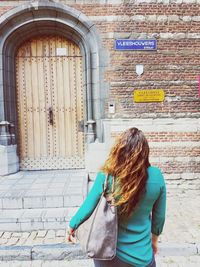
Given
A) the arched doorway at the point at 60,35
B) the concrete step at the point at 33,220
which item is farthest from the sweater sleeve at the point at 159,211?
the arched doorway at the point at 60,35

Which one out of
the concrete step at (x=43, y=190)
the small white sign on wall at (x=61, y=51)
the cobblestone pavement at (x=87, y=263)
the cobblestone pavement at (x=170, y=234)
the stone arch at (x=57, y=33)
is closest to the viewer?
the cobblestone pavement at (x=87, y=263)

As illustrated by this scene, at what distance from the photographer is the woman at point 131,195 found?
5.20ft

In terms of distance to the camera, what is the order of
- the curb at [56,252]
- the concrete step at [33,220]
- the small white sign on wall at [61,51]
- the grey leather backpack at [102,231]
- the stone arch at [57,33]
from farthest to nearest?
the small white sign on wall at [61,51], the stone arch at [57,33], the concrete step at [33,220], the curb at [56,252], the grey leather backpack at [102,231]

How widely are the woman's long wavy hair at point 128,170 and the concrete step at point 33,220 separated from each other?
289 centimetres

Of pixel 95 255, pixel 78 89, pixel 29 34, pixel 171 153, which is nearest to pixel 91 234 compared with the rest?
pixel 95 255

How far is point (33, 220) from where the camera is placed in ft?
13.9

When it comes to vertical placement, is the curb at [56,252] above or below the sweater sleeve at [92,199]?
below

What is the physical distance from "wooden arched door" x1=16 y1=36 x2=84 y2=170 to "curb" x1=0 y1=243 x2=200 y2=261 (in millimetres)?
3069

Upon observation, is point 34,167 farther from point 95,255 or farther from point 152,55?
point 95,255

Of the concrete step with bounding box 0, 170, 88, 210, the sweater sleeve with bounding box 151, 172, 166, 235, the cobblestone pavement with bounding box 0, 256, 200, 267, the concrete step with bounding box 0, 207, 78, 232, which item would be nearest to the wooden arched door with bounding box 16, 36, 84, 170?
the concrete step with bounding box 0, 170, 88, 210

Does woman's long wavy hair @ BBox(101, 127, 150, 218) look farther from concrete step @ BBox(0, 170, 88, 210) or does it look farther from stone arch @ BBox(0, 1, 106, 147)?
stone arch @ BBox(0, 1, 106, 147)

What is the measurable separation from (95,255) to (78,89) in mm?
5223

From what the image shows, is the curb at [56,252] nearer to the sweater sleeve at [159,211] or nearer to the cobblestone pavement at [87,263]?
the cobblestone pavement at [87,263]

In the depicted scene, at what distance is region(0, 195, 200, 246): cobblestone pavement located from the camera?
12.4 ft
